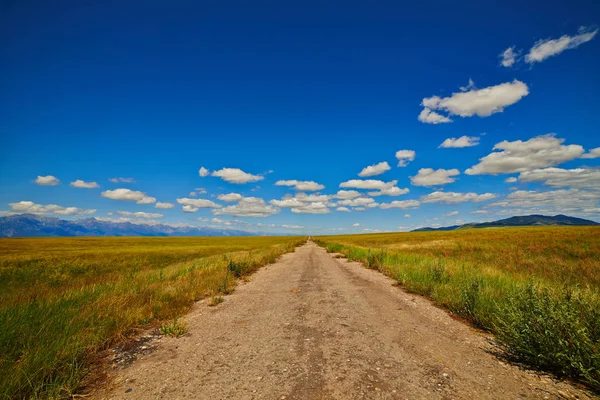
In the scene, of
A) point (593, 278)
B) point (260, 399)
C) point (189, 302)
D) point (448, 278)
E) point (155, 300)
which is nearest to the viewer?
point (260, 399)

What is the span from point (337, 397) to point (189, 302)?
23.0ft

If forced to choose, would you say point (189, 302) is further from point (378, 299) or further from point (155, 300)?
Result: point (378, 299)

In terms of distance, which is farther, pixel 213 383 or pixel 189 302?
pixel 189 302

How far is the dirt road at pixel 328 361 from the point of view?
3723mm

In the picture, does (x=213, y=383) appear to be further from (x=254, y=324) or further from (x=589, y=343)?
(x=589, y=343)

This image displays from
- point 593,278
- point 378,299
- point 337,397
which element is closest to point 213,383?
point 337,397

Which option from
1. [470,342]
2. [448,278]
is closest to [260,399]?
[470,342]

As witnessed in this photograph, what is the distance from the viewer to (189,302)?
29.4 feet

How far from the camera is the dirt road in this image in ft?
12.2

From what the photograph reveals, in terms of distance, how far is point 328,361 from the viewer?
15.0 ft

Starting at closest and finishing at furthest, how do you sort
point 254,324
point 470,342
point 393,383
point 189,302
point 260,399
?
point 260,399, point 393,383, point 470,342, point 254,324, point 189,302

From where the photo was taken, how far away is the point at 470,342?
563 cm

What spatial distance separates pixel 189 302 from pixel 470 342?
8262 millimetres

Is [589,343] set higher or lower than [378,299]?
higher
